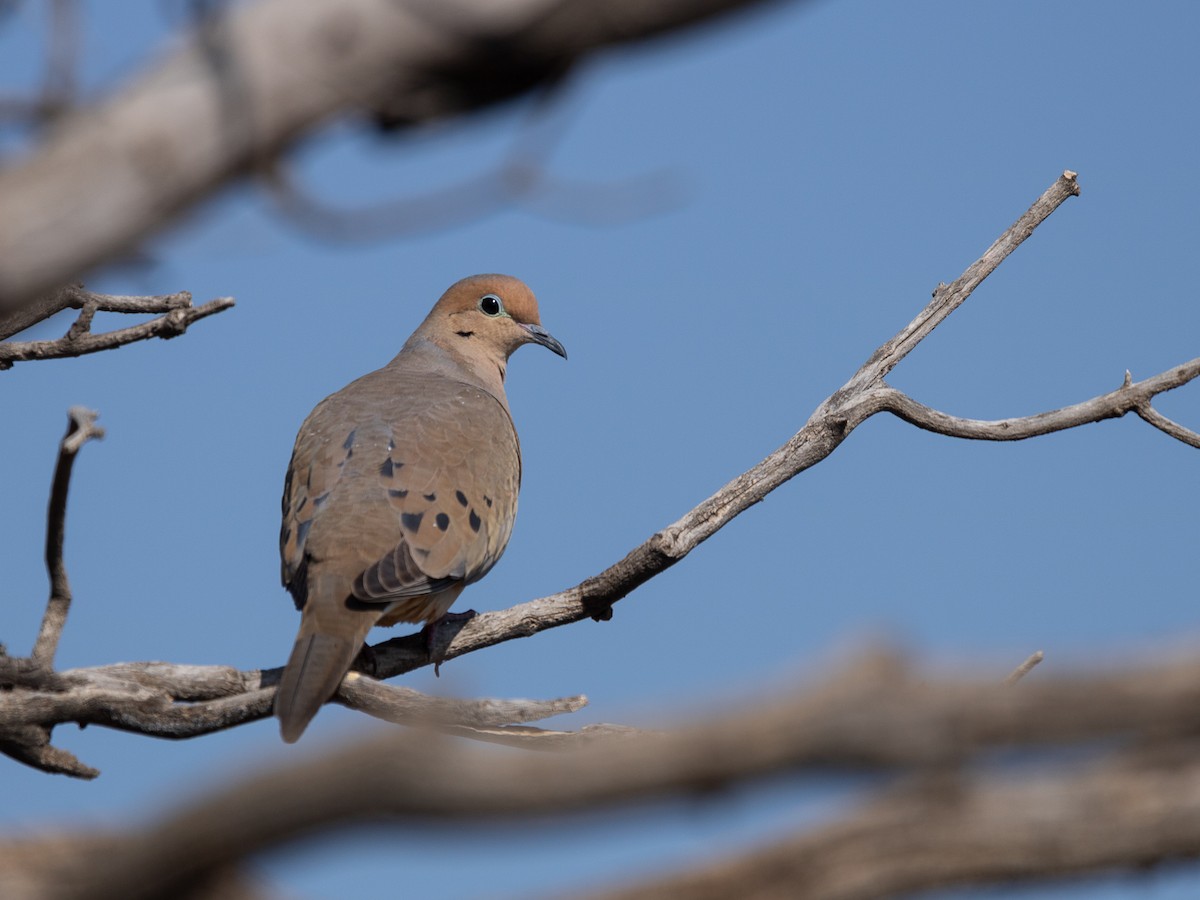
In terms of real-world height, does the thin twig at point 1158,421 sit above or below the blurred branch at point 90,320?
below

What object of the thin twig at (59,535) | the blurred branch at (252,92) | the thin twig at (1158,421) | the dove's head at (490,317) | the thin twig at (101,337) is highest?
the dove's head at (490,317)

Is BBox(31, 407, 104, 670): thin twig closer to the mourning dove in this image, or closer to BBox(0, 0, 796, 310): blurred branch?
the mourning dove

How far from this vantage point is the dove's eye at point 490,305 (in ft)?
22.3

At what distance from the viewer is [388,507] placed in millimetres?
4844

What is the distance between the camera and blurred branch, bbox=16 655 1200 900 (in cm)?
155

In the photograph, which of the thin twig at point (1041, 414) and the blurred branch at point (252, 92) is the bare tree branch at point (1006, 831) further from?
the thin twig at point (1041, 414)

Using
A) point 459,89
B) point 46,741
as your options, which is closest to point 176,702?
point 46,741

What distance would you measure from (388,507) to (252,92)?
10.6ft

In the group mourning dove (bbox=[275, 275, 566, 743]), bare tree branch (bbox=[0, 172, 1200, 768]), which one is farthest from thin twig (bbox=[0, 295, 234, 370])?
bare tree branch (bbox=[0, 172, 1200, 768])

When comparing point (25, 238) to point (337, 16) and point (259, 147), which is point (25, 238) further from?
point (337, 16)

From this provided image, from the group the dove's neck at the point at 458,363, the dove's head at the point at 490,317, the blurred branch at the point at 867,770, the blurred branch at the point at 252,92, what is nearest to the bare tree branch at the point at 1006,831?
the blurred branch at the point at 867,770

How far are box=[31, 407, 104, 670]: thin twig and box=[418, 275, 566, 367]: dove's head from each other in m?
3.27

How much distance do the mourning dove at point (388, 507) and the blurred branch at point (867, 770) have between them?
2.30 m

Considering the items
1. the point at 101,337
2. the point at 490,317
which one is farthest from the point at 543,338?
the point at 101,337
